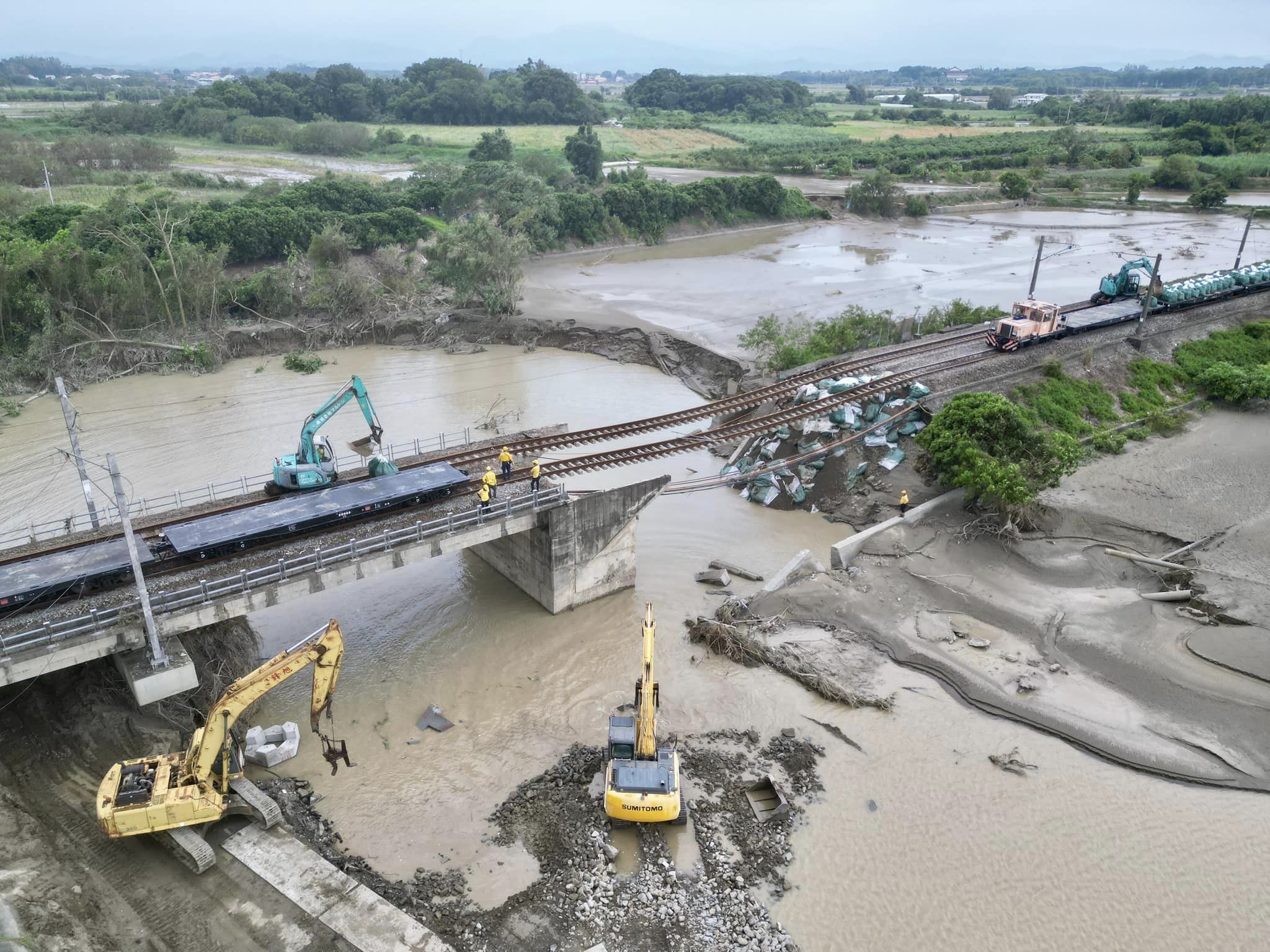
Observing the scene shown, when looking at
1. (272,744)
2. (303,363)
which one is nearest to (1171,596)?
(272,744)

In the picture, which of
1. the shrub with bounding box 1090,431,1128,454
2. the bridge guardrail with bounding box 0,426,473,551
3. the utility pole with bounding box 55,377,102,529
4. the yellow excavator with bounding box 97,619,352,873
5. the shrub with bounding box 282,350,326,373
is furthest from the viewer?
the shrub with bounding box 282,350,326,373

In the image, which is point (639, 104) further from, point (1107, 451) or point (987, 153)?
point (1107, 451)

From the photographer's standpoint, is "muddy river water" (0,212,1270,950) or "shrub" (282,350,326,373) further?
"shrub" (282,350,326,373)

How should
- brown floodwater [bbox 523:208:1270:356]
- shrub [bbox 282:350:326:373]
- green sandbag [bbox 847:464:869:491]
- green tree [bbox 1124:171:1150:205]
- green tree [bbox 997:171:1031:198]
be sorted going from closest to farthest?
green sandbag [bbox 847:464:869:491] → shrub [bbox 282:350:326:373] → brown floodwater [bbox 523:208:1270:356] → green tree [bbox 1124:171:1150:205] → green tree [bbox 997:171:1031:198]

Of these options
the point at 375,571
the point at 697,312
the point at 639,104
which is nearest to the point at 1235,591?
the point at 375,571

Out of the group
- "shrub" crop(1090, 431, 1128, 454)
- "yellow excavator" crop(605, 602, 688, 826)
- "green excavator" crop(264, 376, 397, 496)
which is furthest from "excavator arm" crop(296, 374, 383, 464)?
"shrub" crop(1090, 431, 1128, 454)

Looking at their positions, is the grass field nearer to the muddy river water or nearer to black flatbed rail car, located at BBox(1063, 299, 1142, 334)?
black flatbed rail car, located at BBox(1063, 299, 1142, 334)
